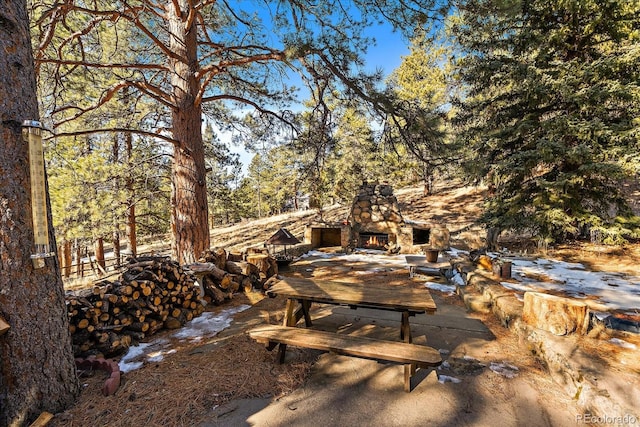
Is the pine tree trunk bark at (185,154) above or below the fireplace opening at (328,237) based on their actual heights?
above

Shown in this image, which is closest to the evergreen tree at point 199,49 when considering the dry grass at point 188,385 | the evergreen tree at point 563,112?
the evergreen tree at point 563,112

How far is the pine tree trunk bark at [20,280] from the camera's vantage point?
1870 mm

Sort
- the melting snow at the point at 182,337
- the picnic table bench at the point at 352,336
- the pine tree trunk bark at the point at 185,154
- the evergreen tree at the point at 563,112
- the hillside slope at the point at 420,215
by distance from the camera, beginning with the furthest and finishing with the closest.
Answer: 1. the hillside slope at the point at 420,215
2. the evergreen tree at the point at 563,112
3. the pine tree trunk bark at the point at 185,154
4. the melting snow at the point at 182,337
5. the picnic table bench at the point at 352,336

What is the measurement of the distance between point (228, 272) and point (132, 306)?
76.1 inches

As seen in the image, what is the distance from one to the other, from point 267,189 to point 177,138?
77.0 feet

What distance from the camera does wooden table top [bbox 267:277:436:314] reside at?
2.52 meters

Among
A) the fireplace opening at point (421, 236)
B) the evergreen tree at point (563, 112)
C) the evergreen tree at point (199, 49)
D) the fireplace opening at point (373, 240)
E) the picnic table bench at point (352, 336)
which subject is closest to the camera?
the picnic table bench at point (352, 336)

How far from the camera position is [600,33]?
6551 mm

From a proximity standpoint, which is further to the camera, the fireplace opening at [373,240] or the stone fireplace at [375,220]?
the fireplace opening at [373,240]

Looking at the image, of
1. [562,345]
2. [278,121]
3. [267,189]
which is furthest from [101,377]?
[267,189]

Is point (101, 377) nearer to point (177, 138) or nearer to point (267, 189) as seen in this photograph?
point (177, 138)

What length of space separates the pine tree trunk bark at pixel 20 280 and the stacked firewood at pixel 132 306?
31.2 inches

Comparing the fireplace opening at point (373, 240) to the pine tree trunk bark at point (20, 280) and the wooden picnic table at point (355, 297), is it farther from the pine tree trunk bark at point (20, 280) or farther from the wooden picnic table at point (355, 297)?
the pine tree trunk bark at point (20, 280)

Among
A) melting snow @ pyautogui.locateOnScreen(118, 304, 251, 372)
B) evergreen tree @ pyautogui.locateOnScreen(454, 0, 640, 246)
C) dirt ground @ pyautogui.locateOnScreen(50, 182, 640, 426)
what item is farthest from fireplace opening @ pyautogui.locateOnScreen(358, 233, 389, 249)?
dirt ground @ pyautogui.locateOnScreen(50, 182, 640, 426)
